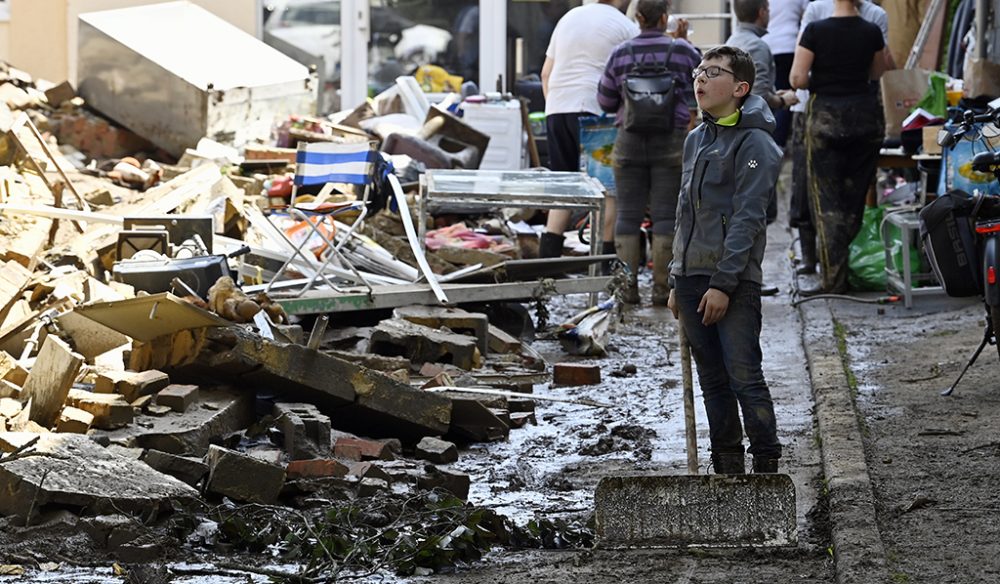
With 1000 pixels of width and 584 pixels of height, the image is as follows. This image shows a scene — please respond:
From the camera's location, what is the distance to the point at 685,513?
5324mm

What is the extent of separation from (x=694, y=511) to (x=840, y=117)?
18.1ft

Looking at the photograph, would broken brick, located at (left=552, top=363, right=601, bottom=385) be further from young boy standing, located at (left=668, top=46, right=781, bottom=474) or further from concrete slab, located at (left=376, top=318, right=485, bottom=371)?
young boy standing, located at (left=668, top=46, right=781, bottom=474)

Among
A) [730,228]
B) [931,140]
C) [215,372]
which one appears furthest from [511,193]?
[730,228]

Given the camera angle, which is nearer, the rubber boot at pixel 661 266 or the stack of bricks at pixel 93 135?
the rubber boot at pixel 661 266

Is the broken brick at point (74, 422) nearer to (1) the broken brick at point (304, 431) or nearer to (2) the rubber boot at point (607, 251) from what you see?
(1) the broken brick at point (304, 431)

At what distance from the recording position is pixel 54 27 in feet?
64.2

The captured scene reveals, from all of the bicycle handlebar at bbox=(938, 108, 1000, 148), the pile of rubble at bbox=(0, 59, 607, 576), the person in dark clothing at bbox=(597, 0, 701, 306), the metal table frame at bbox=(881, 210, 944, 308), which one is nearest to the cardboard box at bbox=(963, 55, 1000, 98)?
the metal table frame at bbox=(881, 210, 944, 308)

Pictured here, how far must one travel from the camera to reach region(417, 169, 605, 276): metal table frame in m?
10.4

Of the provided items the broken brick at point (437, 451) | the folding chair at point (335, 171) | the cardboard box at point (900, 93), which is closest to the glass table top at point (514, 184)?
the folding chair at point (335, 171)

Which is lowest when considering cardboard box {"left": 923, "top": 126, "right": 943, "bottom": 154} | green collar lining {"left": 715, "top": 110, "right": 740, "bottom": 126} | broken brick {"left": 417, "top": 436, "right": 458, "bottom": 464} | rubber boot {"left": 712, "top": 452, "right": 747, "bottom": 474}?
broken brick {"left": 417, "top": 436, "right": 458, "bottom": 464}

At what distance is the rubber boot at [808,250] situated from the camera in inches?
461

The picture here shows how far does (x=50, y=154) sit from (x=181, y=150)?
3.83m

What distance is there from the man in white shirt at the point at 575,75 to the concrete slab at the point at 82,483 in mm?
5904

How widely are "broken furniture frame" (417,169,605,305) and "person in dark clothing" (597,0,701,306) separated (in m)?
0.20
